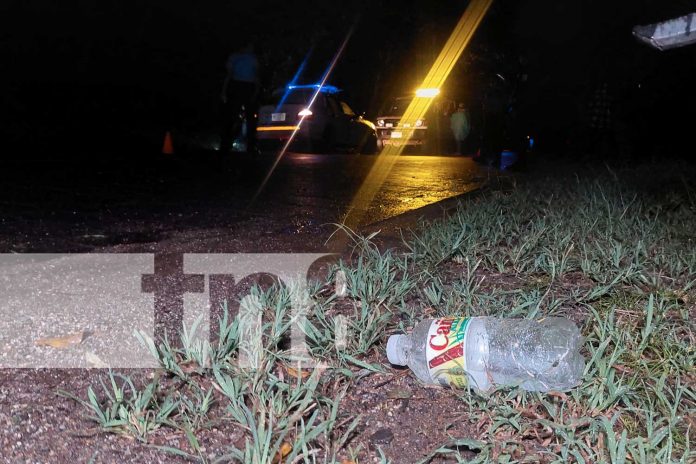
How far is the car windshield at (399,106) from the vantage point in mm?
21219

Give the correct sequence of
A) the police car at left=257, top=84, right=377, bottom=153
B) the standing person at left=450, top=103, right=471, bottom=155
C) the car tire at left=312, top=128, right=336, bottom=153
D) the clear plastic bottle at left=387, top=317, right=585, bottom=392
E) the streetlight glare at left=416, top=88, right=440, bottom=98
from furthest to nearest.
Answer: the streetlight glare at left=416, top=88, right=440, bottom=98, the standing person at left=450, top=103, right=471, bottom=155, the car tire at left=312, top=128, right=336, bottom=153, the police car at left=257, top=84, right=377, bottom=153, the clear plastic bottle at left=387, top=317, right=585, bottom=392

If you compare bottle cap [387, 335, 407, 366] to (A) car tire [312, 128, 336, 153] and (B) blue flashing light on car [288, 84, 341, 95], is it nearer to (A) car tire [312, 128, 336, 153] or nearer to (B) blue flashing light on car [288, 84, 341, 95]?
(A) car tire [312, 128, 336, 153]

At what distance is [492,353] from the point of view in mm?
2443

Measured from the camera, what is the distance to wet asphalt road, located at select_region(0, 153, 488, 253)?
4.84 m

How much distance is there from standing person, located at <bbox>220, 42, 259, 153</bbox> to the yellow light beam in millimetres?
2141

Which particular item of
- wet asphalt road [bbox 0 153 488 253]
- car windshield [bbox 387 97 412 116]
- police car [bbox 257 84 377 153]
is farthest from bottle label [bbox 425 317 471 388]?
car windshield [bbox 387 97 412 116]

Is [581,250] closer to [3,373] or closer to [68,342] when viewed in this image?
[68,342]

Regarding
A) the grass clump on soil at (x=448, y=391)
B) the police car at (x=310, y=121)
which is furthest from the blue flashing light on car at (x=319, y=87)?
the grass clump on soil at (x=448, y=391)

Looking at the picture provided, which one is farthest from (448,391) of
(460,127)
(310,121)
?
(460,127)

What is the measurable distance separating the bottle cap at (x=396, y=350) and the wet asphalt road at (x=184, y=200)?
190 cm

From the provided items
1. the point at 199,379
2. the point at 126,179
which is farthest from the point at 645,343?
the point at 126,179

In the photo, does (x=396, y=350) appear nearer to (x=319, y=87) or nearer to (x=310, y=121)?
(x=310, y=121)

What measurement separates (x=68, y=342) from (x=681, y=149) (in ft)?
50.3

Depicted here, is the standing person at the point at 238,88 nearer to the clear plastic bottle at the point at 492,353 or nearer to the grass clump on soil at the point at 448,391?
the grass clump on soil at the point at 448,391
